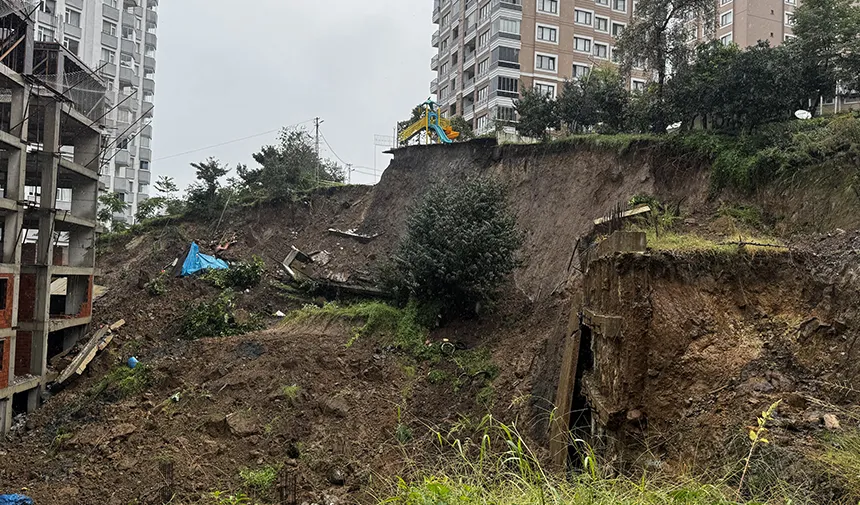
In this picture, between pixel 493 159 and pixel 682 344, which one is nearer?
pixel 682 344

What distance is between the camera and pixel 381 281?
19.4 metres

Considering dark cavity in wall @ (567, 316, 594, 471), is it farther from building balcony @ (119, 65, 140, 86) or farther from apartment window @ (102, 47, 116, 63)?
building balcony @ (119, 65, 140, 86)

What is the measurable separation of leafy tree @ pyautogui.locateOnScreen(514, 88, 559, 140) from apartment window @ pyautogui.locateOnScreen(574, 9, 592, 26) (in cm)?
1533

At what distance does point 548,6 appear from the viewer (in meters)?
37.1

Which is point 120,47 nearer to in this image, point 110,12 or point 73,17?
point 110,12

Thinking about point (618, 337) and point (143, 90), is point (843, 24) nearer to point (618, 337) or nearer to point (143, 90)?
point (618, 337)

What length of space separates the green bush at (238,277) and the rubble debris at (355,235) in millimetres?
4998

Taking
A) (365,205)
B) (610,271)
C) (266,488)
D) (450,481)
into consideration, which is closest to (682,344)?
(610,271)

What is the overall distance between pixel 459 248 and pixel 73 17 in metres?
35.7

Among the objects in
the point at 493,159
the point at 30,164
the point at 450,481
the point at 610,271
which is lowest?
the point at 450,481

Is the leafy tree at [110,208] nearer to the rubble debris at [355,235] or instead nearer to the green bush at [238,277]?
the green bush at [238,277]

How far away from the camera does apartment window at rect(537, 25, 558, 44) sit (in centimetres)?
3675

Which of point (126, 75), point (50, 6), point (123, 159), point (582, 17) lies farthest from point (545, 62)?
point (50, 6)

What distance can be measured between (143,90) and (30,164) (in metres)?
31.8
